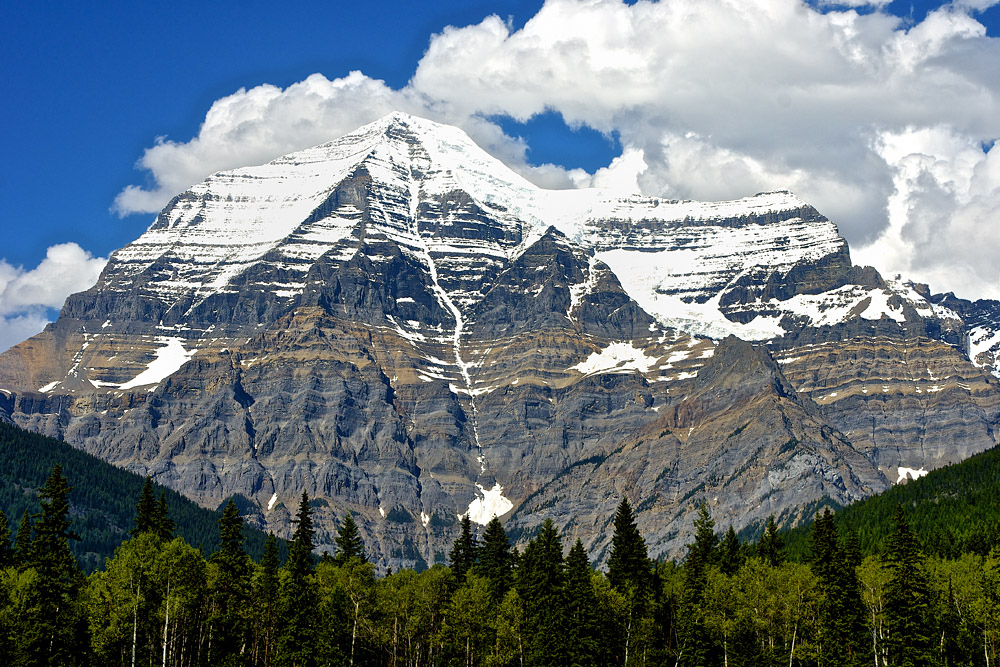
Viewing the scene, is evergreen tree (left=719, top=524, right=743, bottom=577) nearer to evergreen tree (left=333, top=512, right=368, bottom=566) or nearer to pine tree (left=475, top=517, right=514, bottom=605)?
pine tree (left=475, top=517, right=514, bottom=605)

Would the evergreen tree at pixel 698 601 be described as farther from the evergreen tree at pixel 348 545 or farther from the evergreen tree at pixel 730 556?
the evergreen tree at pixel 348 545

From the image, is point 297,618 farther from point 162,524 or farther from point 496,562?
point 496,562

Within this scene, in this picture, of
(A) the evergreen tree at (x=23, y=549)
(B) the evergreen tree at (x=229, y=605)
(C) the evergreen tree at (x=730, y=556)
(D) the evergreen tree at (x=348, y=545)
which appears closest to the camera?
(A) the evergreen tree at (x=23, y=549)

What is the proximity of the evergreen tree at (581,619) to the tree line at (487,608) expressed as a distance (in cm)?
19

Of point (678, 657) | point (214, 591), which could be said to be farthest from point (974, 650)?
point (214, 591)

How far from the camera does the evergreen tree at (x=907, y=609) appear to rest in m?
116

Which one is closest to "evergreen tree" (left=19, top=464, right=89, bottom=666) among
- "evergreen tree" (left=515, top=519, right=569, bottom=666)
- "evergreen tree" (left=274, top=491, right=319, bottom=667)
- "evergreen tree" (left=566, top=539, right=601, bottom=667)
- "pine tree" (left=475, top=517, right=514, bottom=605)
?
"evergreen tree" (left=274, top=491, right=319, bottom=667)

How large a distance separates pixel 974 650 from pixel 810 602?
1448 centimetres

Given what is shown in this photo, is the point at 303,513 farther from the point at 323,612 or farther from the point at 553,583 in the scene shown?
the point at 553,583

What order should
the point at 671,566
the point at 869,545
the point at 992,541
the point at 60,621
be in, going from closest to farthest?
the point at 60,621 → the point at 992,541 → the point at 671,566 → the point at 869,545

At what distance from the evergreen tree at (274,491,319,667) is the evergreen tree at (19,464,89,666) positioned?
61.5ft

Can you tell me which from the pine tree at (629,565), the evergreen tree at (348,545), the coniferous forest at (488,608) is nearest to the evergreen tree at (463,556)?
the coniferous forest at (488,608)

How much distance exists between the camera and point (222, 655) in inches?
4998

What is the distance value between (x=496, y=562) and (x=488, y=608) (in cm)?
1943
